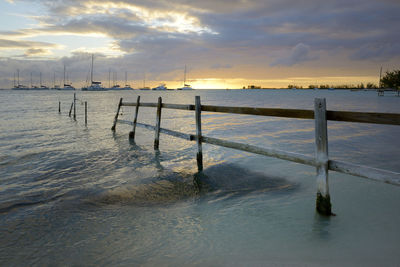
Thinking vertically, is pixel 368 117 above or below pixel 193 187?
above

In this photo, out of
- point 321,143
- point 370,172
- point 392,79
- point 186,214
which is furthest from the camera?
point 392,79

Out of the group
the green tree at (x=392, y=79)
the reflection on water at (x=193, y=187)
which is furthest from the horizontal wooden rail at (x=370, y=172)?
the green tree at (x=392, y=79)

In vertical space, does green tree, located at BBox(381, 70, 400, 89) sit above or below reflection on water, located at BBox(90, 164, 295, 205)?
above

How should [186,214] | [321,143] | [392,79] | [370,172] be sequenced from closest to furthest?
[370,172], [321,143], [186,214], [392,79]

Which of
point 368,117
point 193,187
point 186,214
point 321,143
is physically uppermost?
point 368,117

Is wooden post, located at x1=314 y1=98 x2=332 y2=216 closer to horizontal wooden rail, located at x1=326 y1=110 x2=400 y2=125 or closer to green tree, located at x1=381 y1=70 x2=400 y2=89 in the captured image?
horizontal wooden rail, located at x1=326 y1=110 x2=400 y2=125

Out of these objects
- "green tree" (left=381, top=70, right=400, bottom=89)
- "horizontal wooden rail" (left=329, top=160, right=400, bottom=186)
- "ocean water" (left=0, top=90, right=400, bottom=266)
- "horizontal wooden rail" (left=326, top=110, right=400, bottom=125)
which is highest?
"green tree" (left=381, top=70, right=400, bottom=89)

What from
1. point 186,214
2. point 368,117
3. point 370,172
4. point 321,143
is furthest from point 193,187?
point 368,117

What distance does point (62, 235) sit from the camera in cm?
429

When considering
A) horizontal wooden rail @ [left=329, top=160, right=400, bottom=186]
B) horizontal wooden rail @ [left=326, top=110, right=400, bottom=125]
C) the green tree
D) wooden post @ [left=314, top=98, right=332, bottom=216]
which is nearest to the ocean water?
wooden post @ [left=314, top=98, right=332, bottom=216]

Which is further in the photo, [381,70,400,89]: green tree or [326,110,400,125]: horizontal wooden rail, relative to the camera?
[381,70,400,89]: green tree

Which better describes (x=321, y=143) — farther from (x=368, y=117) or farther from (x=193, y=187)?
(x=193, y=187)

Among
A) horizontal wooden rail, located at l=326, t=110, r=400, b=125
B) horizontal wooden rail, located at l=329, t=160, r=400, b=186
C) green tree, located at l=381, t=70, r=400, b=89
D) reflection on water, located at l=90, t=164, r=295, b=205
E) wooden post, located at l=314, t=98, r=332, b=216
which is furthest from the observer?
green tree, located at l=381, t=70, r=400, b=89

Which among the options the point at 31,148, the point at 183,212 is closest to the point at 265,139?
the point at 183,212
